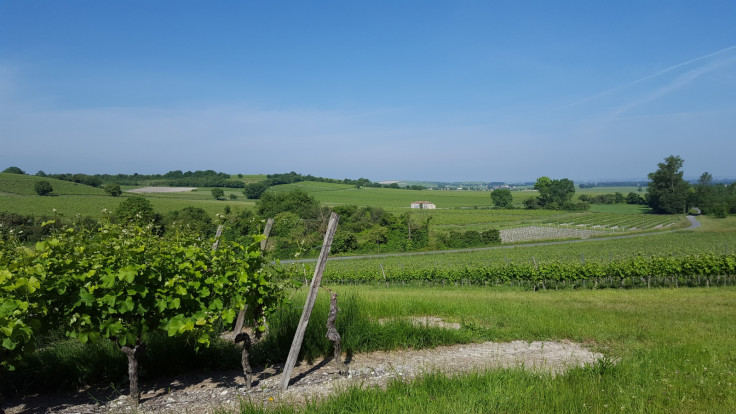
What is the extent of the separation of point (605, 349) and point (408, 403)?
4584 mm

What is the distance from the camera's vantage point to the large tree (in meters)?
95.2

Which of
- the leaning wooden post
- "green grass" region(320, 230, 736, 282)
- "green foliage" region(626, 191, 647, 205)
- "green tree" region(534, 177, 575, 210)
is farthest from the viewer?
"green foliage" region(626, 191, 647, 205)

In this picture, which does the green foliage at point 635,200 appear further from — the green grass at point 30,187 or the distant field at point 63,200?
the green grass at point 30,187

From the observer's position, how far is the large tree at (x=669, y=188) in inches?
3750

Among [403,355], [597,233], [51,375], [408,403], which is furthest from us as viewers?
[597,233]

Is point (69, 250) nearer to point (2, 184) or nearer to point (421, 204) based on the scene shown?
point (2, 184)

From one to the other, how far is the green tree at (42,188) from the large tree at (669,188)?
128343 mm

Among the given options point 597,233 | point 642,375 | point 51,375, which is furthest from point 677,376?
point 597,233

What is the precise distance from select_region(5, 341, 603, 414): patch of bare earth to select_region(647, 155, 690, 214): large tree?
11115 centimetres

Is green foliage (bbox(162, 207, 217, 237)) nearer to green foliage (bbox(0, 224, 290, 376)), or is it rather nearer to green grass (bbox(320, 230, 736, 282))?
green foliage (bbox(0, 224, 290, 376))

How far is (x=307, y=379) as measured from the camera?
568 centimetres

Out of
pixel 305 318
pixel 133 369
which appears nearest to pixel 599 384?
pixel 305 318

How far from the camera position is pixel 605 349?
6969mm

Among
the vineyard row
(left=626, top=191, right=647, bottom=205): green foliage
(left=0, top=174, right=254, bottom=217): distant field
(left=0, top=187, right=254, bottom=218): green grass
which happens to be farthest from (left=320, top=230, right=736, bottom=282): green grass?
(left=626, top=191, right=647, bottom=205): green foliage
